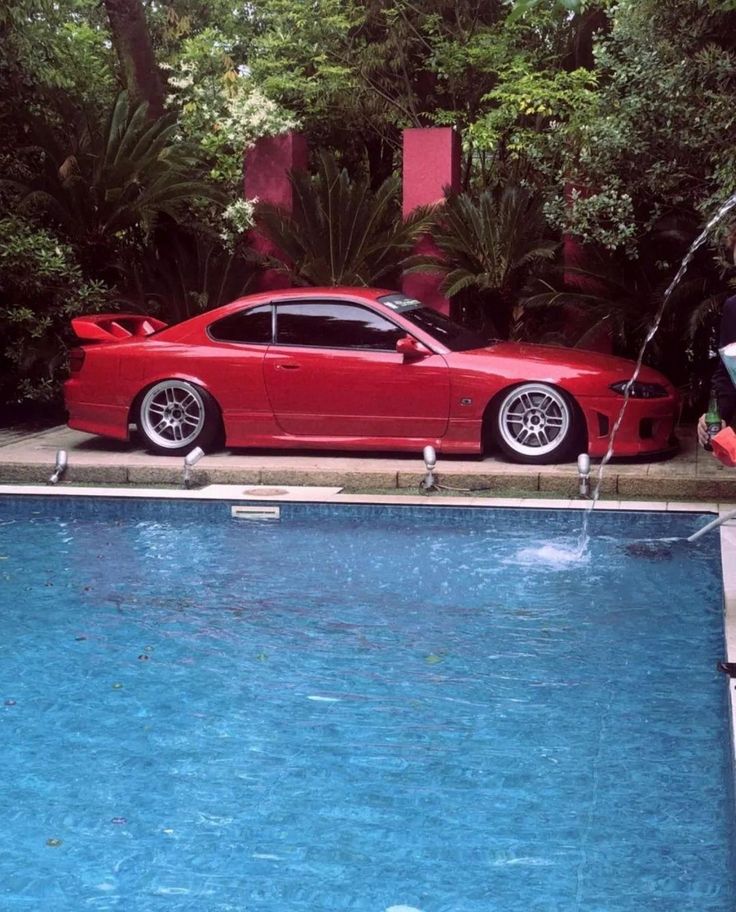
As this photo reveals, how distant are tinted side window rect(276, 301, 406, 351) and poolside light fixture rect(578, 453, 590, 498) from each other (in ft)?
6.54

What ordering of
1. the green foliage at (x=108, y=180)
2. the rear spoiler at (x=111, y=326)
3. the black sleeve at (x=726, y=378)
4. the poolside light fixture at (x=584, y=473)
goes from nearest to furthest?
1. the black sleeve at (x=726, y=378)
2. the poolside light fixture at (x=584, y=473)
3. the rear spoiler at (x=111, y=326)
4. the green foliage at (x=108, y=180)

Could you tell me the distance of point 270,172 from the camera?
1413cm

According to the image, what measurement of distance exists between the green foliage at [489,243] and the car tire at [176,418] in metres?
3.04

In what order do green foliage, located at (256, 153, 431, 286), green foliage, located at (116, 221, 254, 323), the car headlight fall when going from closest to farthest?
the car headlight < green foliage, located at (256, 153, 431, 286) < green foliage, located at (116, 221, 254, 323)

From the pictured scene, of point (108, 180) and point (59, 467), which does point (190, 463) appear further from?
point (108, 180)

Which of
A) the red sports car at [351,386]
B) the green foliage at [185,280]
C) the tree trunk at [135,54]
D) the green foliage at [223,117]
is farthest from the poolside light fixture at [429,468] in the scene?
the tree trunk at [135,54]

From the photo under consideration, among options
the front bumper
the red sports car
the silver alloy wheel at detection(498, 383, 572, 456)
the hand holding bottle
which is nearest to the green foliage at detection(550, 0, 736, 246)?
the front bumper

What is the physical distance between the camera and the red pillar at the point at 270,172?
14.0 meters

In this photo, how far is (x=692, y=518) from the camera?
28.2 ft

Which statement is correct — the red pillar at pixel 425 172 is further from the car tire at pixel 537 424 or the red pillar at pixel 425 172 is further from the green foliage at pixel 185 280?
the car tire at pixel 537 424

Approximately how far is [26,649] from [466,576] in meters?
2.54

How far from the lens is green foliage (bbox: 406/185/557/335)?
1264 cm

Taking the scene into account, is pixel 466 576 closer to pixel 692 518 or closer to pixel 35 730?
pixel 692 518

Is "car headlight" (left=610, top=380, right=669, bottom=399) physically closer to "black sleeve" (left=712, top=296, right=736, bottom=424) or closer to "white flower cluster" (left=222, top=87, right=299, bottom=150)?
"black sleeve" (left=712, top=296, right=736, bottom=424)
